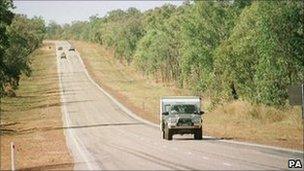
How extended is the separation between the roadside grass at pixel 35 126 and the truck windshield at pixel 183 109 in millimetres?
6862

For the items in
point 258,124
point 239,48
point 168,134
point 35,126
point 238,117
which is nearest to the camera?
point 168,134

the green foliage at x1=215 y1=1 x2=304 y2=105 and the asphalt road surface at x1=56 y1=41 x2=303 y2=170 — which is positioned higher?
the green foliage at x1=215 y1=1 x2=304 y2=105

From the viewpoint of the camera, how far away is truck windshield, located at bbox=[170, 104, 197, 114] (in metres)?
35.4

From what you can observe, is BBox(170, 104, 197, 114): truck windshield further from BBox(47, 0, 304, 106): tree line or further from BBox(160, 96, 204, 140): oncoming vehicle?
BBox(47, 0, 304, 106): tree line

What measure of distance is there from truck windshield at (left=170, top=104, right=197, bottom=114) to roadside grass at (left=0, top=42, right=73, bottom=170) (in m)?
6.86

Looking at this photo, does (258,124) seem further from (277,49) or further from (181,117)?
(277,49)

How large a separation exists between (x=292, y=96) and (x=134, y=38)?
10889cm

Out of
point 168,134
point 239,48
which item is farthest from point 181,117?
point 239,48

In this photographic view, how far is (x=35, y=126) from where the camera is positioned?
5284 cm

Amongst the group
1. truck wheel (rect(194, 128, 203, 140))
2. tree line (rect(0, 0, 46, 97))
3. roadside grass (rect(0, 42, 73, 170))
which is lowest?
roadside grass (rect(0, 42, 73, 170))

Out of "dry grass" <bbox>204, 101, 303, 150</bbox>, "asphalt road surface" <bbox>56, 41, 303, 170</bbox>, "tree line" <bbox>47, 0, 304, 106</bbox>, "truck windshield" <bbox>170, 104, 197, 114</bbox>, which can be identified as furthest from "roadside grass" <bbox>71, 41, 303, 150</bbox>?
"tree line" <bbox>47, 0, 304, 106</bbox>

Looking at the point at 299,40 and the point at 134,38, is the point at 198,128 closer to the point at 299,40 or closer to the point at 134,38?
the point at 299,40

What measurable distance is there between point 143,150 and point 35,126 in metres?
25.0

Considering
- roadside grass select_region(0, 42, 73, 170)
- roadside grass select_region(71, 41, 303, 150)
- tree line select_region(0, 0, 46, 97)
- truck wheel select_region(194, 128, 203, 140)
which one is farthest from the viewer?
tree line select_region(0, 0, 46, 97)
